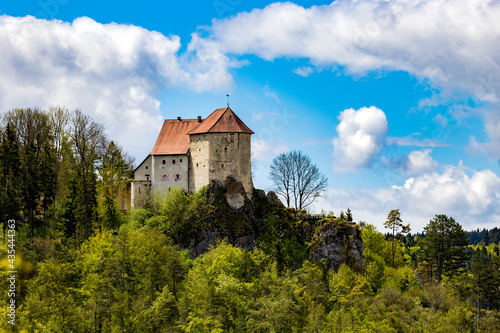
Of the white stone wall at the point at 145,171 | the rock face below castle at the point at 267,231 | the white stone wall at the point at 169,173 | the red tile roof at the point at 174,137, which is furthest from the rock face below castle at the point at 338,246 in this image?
the white stone wall at the point at 145,171

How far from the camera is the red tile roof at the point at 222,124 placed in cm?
7206

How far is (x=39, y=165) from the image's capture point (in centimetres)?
6850

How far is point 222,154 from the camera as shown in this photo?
71562 millimetres

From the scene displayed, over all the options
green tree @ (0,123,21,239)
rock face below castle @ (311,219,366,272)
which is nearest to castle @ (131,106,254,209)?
rock face below castle @ (311,219,366,272)

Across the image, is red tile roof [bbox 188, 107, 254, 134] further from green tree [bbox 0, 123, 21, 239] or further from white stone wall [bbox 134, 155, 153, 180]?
A: green tree [bbox 0, 123, 21, 239]

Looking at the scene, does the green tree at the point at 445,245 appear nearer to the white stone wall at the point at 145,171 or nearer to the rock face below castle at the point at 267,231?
the rock face below castle at the point at 267,231

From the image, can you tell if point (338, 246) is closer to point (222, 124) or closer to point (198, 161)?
point (198, 161)

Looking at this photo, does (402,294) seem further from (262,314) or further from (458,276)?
(262,314)

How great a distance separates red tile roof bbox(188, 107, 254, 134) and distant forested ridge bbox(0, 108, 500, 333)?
766 cm

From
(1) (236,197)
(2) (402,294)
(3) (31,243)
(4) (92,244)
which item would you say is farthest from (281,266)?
(3) (31,243)

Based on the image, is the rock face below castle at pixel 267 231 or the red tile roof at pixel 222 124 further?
the red tile roof at pixel 222 124

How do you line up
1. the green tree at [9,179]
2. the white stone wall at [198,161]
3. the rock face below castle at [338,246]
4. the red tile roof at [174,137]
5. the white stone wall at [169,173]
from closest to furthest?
1. the green tree at [9,179]
2. the rock face below castle at [338,246]
3. the white stone wall at [198,161]
4. the white stone wall at [169,173]
5. the red tile roof at [174,137]

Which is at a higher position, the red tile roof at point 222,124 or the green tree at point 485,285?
the red tile roof at point 222,124

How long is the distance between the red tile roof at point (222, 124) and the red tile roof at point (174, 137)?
2006mm
